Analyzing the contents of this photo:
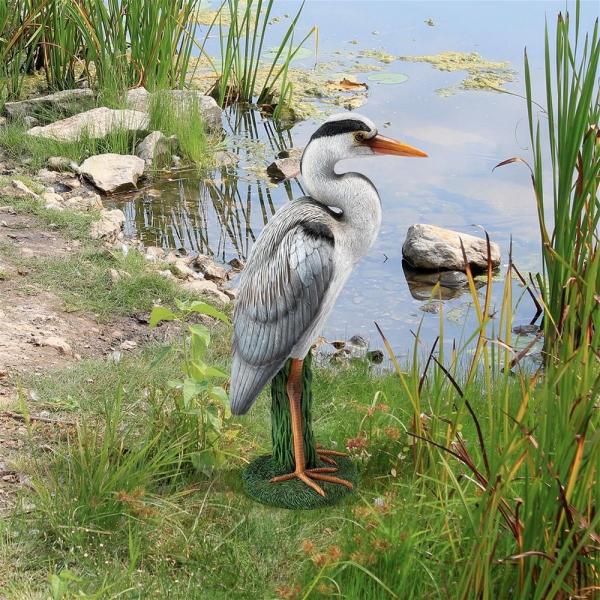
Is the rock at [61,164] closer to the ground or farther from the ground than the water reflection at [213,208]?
farther from the ground

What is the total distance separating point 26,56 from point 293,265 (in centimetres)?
558

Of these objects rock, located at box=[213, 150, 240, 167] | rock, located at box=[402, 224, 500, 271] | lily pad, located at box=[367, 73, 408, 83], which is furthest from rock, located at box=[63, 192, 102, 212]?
lily pad, located at box=[367, 73, 408, 83]

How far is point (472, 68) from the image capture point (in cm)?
947

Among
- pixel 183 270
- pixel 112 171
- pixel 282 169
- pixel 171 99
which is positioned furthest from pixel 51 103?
pixel 183 270

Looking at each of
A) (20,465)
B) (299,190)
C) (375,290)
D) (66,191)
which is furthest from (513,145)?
(20,465)

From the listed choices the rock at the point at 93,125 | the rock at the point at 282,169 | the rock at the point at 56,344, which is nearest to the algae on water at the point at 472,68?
the rock at the point at 282,169

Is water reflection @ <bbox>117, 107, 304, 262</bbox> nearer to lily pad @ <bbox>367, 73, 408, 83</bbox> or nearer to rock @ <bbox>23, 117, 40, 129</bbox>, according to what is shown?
rock @ <bbox>23, 117, 40, 129</bbox>

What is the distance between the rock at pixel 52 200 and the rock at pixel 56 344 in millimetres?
1665

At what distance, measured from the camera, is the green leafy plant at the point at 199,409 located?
3.26m

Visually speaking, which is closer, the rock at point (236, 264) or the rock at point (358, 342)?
the rock at point (358, 342)

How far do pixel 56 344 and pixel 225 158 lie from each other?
3.46 metres

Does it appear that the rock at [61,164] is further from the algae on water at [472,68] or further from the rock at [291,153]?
the algae on water at [472,68]

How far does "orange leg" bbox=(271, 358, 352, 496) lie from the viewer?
10.6 feet

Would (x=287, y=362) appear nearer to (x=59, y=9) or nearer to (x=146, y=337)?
(x=146, y=337)
